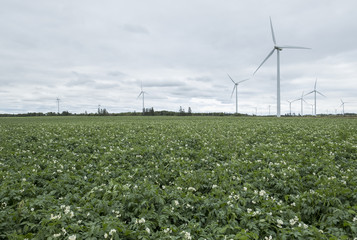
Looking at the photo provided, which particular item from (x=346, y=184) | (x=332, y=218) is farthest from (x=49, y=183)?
(x=346, y=184)

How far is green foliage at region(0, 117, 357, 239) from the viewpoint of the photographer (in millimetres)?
5320

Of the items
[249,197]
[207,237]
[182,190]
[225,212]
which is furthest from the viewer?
[182,190]

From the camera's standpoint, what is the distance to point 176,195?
721 centimetres

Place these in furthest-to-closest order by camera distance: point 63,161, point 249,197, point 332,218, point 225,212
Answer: point 63,161
point 249,197
point 225,212
point 332,218

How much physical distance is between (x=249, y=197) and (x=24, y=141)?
53.6ft

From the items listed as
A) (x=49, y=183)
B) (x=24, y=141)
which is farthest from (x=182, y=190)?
(x=24, y=141)

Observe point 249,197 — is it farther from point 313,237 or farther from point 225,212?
point 313,237

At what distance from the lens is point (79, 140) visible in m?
16.4

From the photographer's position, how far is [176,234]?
5.27m

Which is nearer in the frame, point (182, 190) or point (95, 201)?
point (95, 201)

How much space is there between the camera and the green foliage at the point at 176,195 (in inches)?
209

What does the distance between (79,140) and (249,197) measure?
13.3m

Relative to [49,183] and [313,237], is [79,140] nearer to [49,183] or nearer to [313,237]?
[49,183]

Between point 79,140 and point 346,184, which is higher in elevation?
point 79,140
